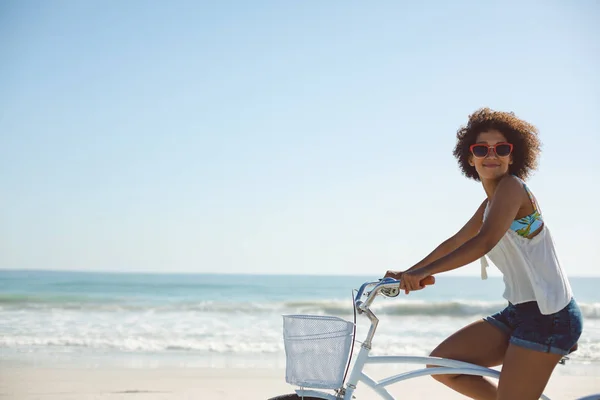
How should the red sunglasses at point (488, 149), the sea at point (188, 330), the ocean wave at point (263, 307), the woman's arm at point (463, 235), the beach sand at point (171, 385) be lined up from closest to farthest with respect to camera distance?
the red sunglasses at point (488, 149) → the woman's arm at point (463, 235) → the beach sand at point (171, 385) → the sea at point (188, 330) → the ocean wave at point (263, 307)

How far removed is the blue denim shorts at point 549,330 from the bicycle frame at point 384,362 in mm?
196

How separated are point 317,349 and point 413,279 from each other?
1.33ft

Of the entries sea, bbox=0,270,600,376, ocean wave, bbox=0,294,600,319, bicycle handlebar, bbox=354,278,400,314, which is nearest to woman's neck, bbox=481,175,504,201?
bicycle handlebar, bbox=354,278,400,314

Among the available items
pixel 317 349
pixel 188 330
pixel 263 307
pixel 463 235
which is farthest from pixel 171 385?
pixel 263 307

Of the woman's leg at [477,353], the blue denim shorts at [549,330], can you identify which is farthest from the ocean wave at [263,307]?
the blue denim shorts at [549,330]

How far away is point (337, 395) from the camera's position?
2.43 m

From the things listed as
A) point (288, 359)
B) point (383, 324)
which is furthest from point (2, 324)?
point (288, 359)

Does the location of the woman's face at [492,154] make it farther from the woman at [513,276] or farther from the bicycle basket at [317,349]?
the bicycle basket at [317,349]

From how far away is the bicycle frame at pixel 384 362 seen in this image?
7.75ft

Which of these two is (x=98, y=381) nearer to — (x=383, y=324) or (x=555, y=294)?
(x=555, y=294)

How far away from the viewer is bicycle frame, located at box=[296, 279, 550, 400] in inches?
93.0

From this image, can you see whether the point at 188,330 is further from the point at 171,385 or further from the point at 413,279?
the point at 413,279

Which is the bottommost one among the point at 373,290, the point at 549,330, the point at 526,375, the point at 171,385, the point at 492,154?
the point at 171,385

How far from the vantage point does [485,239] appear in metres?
2.31
